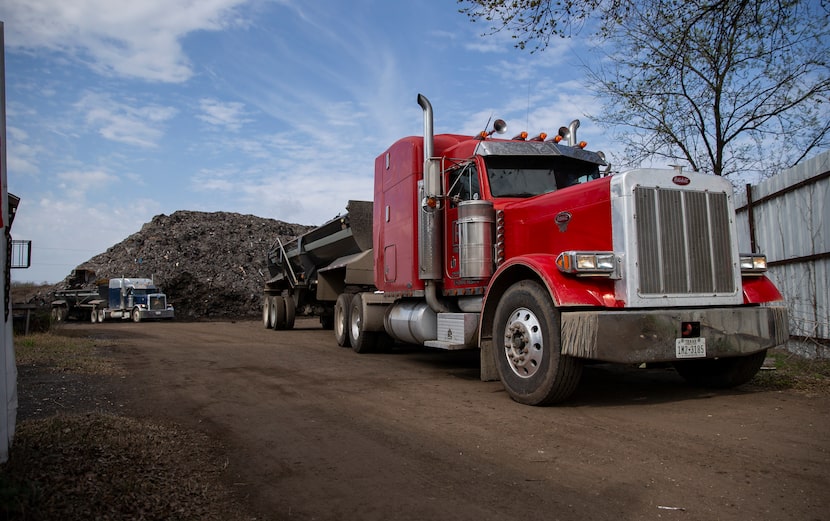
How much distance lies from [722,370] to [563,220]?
2439 millimetres

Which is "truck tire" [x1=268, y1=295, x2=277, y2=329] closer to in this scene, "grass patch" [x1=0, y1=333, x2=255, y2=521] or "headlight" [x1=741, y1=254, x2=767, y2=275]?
"grass patch" [x1=0, y1=333, x2=255, y2=521]

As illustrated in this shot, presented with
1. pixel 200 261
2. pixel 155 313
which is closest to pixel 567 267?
pixel 155 313

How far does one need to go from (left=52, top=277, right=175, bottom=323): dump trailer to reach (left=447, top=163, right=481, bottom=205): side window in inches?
920

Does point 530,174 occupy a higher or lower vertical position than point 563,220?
higher

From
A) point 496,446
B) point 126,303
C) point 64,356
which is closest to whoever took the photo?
point 496,446

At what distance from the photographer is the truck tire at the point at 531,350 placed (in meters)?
5.77

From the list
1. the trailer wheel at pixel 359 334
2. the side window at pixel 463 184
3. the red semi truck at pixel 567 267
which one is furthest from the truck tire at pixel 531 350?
the trailer wheel at pixel 359 334

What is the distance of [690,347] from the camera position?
562cm

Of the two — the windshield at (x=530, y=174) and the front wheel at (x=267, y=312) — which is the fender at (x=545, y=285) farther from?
the front wheel at (x=267, y=312)

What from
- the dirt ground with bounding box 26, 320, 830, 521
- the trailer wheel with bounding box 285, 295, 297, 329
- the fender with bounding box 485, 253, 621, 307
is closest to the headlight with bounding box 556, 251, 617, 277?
the fender with bounding box 485, 253, 621, 307

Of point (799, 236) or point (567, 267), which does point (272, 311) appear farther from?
point (567, 267)

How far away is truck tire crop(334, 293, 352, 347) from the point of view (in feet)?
41.2

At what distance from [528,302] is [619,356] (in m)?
1.08

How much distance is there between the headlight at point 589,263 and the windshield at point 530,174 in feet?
7.31
